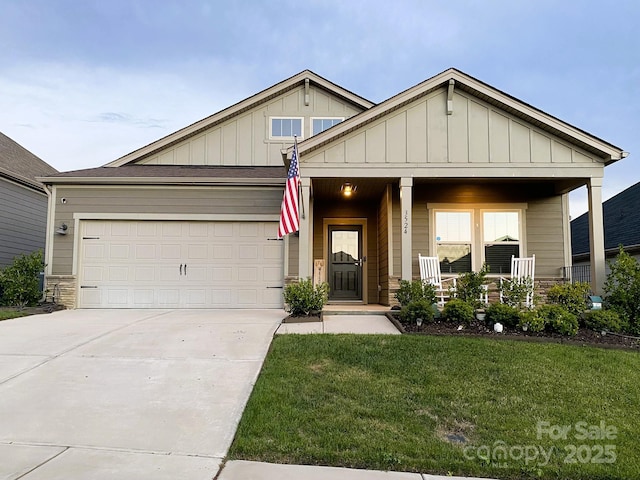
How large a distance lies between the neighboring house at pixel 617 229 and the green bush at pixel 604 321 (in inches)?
261

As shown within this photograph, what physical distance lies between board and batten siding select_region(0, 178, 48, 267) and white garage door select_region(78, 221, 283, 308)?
386 cm

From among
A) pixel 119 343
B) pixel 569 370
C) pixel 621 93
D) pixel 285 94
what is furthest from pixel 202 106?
pixel 621 93

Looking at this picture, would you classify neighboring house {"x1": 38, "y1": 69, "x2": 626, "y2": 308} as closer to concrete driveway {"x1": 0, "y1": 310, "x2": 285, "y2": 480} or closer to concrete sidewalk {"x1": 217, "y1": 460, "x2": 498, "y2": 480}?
concrete driveway {"x1": 0, "y1": 310, "x2": 285, "y2": 480}

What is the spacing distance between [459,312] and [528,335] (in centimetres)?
93

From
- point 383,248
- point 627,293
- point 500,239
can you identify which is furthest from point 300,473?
point 500,239

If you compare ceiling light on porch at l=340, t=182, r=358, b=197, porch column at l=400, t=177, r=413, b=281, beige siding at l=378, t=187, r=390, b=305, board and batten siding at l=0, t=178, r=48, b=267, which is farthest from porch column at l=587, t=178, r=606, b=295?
board and batten siding at l=0, t=178, r=48, b=267

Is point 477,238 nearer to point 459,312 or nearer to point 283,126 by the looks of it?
point 459,312

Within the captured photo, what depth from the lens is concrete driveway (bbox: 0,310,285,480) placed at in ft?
9.18

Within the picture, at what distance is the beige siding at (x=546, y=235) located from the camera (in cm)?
924

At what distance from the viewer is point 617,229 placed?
1481 centimetres

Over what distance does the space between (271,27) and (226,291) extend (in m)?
9.31

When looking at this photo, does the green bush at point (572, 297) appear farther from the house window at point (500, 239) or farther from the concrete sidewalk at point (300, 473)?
the concrete sidewalk at point (300, 473)

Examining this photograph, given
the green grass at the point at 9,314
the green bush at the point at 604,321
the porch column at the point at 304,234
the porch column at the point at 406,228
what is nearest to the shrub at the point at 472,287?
the porch column at the point at 406,228

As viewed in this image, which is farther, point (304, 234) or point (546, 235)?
point (546, 235)
